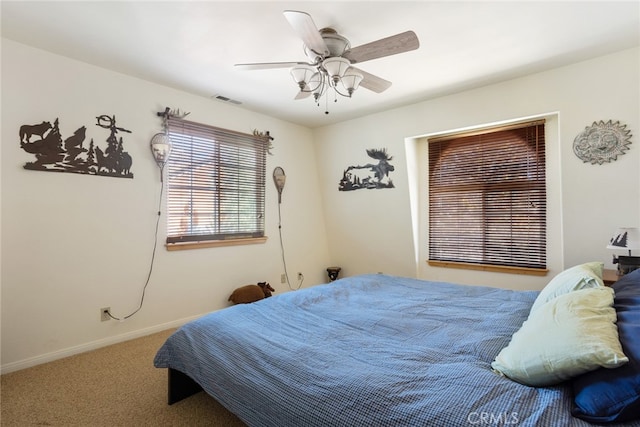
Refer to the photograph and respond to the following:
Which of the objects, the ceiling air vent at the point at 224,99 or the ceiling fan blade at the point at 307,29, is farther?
the ceiling air vent at the point at 224,99

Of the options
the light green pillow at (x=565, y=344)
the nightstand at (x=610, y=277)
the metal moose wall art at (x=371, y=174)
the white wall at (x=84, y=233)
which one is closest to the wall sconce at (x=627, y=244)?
the nightstand at (x=610, y=277)

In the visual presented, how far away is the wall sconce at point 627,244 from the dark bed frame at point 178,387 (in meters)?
3.08

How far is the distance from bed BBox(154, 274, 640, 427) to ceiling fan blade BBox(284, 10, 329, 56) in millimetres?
1627

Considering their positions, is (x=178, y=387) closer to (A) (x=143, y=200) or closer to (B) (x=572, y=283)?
(A) (x=143, y=200)

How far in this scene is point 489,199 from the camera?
3.66 metres

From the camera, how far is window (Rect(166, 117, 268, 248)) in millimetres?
3369

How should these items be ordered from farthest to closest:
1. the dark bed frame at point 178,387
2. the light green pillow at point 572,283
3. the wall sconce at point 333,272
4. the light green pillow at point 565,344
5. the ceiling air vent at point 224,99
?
1. the wall sconce at point 333,272
2. the ceiling air vent at point 224,99
3. the dark bed frame at point 178,387
4. the light green pillow at point 572,283
5. the light green pillow at point 565,344

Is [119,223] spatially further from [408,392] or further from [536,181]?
[536,181]

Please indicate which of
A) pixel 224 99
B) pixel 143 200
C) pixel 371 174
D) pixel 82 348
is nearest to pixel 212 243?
pixel 143 200

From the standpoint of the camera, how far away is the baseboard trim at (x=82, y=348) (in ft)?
7.86

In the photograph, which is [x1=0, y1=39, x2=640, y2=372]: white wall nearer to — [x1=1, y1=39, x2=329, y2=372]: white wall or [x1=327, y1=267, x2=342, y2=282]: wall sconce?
[x1=1, y1=39, x2=329, y2=372]: white wall

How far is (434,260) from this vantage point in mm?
4074

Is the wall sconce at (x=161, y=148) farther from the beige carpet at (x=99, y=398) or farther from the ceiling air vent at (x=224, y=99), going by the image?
the beige carpet at (x=99, y=398)

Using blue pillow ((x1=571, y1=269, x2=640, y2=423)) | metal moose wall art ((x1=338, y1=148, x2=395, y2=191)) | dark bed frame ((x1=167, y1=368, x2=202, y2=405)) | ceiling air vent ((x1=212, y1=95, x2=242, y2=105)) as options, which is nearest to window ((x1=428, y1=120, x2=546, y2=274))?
metal moose wall art ((x1=338, y1=148, x2=395, y2=191))
